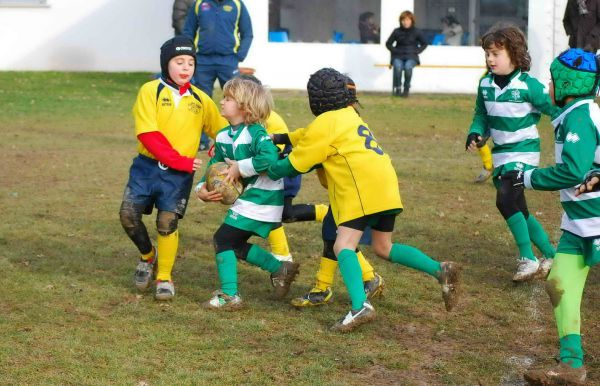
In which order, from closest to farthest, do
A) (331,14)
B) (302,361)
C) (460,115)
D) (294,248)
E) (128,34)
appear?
1. (302,361)
2. (294,248)
3. (460,115)
4. (331,14)
5. (128,34)

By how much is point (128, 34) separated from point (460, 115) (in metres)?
10.7

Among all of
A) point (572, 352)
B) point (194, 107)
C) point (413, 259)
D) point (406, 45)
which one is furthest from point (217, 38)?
point (572, 352)

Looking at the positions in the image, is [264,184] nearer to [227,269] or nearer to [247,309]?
[227,269]

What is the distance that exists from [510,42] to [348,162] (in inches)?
65.9

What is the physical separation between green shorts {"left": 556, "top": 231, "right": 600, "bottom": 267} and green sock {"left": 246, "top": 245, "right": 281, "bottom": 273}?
2064mm

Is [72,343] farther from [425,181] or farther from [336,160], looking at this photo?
[425,181]

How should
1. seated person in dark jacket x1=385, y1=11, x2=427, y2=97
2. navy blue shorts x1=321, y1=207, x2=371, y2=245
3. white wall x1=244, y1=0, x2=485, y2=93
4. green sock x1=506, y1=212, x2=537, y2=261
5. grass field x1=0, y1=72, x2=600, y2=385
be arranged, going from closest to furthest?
1. grass field x1=0, y1=72, x2=600, y2=385
2. navy blue shorts x1=321, y1=207, x2=371, y2=245
3. green sock x1=506, y1=212, x2=537, y2=261
4. seated person in dark jacket x1=385, y1=11, x2=427, y2=97
5. white wall x1=244, y1=0, x2=485, y2=93

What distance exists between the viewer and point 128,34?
26172mm

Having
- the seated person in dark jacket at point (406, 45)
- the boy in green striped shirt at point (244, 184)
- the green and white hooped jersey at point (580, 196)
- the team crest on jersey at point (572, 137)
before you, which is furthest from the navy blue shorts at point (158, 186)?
the seated person in dark jacket at point (406, 45)

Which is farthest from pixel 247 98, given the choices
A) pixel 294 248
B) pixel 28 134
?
pixel 28 134

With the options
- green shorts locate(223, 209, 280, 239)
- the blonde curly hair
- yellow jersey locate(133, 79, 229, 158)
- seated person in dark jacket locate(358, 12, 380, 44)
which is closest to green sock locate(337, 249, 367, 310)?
green shorts locate(223, 209, 280, 239)

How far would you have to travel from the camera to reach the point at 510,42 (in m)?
7.04

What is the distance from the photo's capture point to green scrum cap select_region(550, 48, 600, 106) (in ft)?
16.9

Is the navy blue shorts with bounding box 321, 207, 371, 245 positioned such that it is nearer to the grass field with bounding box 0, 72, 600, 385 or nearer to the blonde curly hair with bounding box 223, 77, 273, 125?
the grass field with bounding box 0, 72, 600, 385
